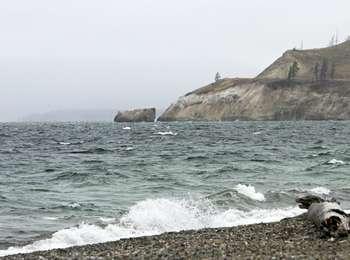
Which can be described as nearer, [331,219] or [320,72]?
[331,219]

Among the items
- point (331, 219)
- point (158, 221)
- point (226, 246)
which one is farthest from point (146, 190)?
point (226, 246)

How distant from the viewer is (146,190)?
28.0 meters

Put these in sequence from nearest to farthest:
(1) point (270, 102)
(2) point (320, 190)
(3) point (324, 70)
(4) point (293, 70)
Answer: (2) point (320, 190) < (1) point (270, 102) < (4) point (293, 70) < (3) point (324, 70)

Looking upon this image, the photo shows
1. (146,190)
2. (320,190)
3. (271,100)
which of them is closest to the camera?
(320,190)

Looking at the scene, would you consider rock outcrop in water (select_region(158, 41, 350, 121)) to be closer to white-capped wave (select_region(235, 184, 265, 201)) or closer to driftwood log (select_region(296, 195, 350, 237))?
white-capped wave (select_region(235, 184, 265, 201))

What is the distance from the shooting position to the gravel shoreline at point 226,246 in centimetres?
1223

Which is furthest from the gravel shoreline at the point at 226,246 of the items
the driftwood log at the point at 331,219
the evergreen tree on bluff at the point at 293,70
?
the evergreen tree on bluff at the point at 293,70

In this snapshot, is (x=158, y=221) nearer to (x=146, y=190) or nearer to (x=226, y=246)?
(x=226, y=246)

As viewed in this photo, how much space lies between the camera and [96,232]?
17.7m

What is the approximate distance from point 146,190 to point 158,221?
26.6ft

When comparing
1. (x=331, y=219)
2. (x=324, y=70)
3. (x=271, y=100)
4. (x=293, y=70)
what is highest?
(x=324, y=70)

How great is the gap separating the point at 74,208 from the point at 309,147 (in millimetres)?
38127

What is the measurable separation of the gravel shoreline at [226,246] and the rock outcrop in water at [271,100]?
158913 mm

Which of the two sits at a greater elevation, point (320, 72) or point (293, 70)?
point (293, 70)
